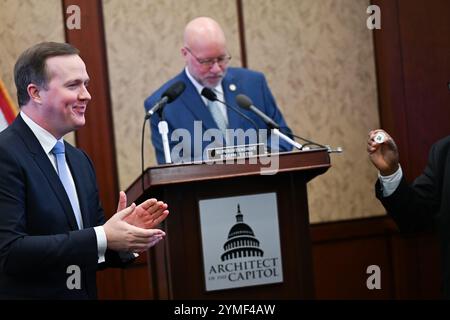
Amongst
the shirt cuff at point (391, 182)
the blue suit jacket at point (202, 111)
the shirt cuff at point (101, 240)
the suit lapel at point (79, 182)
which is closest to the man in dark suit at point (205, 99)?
the blue suit jacket at point (202, 111)

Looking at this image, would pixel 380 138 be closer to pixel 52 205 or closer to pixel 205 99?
pixel 205 99

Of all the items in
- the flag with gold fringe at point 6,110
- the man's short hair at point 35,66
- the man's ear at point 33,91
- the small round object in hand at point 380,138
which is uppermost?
the flag with gold fringe at point 6,110

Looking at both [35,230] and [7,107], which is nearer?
[35,230]

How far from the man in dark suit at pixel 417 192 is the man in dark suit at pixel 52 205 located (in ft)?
4.54

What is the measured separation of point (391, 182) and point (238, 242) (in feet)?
2.96

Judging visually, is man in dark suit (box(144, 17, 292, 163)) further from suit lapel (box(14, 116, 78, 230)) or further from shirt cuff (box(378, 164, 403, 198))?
suit lapel (box(14, 116, 78, 230))

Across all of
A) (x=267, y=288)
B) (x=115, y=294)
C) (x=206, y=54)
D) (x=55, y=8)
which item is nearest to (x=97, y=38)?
(x=55, y=8)

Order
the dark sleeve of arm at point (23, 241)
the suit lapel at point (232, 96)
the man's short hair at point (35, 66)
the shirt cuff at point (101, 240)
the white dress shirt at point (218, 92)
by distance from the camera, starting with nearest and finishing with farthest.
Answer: the dark sleeve of arm at point (23, 241), the shirt cuff at point (101, 240), the man's short hair at point (35, 66), the suit lapel at point (232, 96), the white dress shirt at point (218, 92)

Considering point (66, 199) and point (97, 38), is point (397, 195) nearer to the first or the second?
point (66, 199)

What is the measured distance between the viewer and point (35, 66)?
305cm

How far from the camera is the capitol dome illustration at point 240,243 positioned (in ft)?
11.7

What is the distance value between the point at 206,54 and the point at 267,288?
168cm

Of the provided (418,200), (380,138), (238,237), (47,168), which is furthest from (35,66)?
(418,200)

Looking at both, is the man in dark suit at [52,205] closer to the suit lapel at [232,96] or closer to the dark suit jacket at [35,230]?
the dark suit jacket at [35,230]
